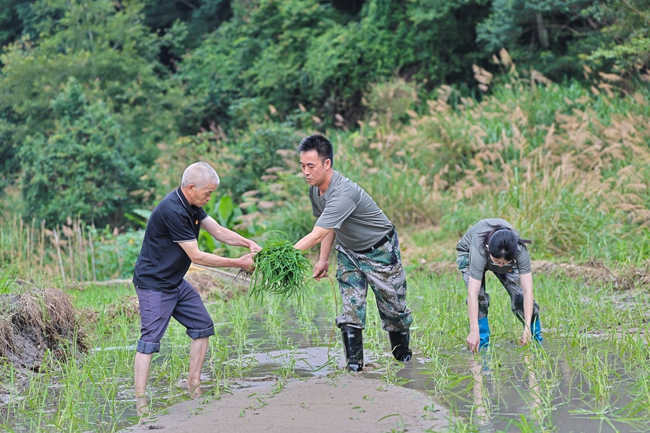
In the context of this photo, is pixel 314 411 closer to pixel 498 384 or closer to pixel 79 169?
pixel 498 384

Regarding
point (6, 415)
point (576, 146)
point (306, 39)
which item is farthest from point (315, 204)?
point (306, 39)

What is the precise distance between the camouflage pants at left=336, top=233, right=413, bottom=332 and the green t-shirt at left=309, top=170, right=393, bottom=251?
11 centimetres

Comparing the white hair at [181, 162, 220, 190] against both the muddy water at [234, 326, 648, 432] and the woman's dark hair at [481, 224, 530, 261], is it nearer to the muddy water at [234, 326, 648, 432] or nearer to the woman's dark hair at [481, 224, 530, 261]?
the muddy water at [234, 326, 648, 432]

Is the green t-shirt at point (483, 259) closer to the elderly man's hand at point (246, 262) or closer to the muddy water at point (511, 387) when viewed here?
the muddy water at point (511, 387)

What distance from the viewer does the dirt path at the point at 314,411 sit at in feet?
15.3

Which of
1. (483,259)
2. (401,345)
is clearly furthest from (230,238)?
(483,259)

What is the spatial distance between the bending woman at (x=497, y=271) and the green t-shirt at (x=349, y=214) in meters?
0.79

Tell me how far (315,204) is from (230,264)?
91cm

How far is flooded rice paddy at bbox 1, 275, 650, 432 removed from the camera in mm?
4812

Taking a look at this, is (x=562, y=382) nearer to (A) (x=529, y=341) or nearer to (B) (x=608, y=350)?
(A) (x=529, y=341)

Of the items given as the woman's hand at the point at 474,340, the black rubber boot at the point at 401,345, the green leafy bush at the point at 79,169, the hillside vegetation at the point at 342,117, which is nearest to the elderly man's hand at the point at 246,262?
the black rubber boot at the point at 401,345

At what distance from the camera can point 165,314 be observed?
5.64 m

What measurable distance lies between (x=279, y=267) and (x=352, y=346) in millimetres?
935

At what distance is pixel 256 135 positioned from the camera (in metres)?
18.7
